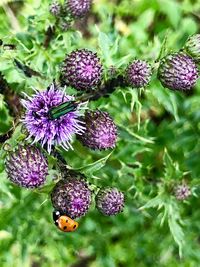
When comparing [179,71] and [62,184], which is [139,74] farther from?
[62,184]

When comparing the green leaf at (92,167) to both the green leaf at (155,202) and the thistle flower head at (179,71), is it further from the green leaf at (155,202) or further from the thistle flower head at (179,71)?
the green leaf at (155,202)

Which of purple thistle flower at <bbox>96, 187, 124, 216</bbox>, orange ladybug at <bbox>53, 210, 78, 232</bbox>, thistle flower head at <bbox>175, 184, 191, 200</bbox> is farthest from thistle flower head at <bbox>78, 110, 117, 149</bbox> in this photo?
thistle flower head at <bbox>175, 184, 191, 200</bbox>

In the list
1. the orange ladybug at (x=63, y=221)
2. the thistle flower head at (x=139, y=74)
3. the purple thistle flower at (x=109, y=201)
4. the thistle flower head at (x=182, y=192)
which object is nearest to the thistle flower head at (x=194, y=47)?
the thistle flower head at (x=139, y=74)

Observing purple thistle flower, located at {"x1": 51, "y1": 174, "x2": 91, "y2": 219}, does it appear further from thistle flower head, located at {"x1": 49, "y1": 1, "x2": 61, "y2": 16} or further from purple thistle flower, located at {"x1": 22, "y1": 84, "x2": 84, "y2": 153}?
thistle flower head, located at {"x1": 49, "y1": 1, "x2": 61, "y2": 16}

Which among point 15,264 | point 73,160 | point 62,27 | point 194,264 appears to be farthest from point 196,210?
point 62,27

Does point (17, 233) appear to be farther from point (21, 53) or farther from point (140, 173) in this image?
point (21, 53)

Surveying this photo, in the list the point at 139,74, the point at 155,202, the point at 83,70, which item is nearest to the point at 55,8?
the point at 83,70
